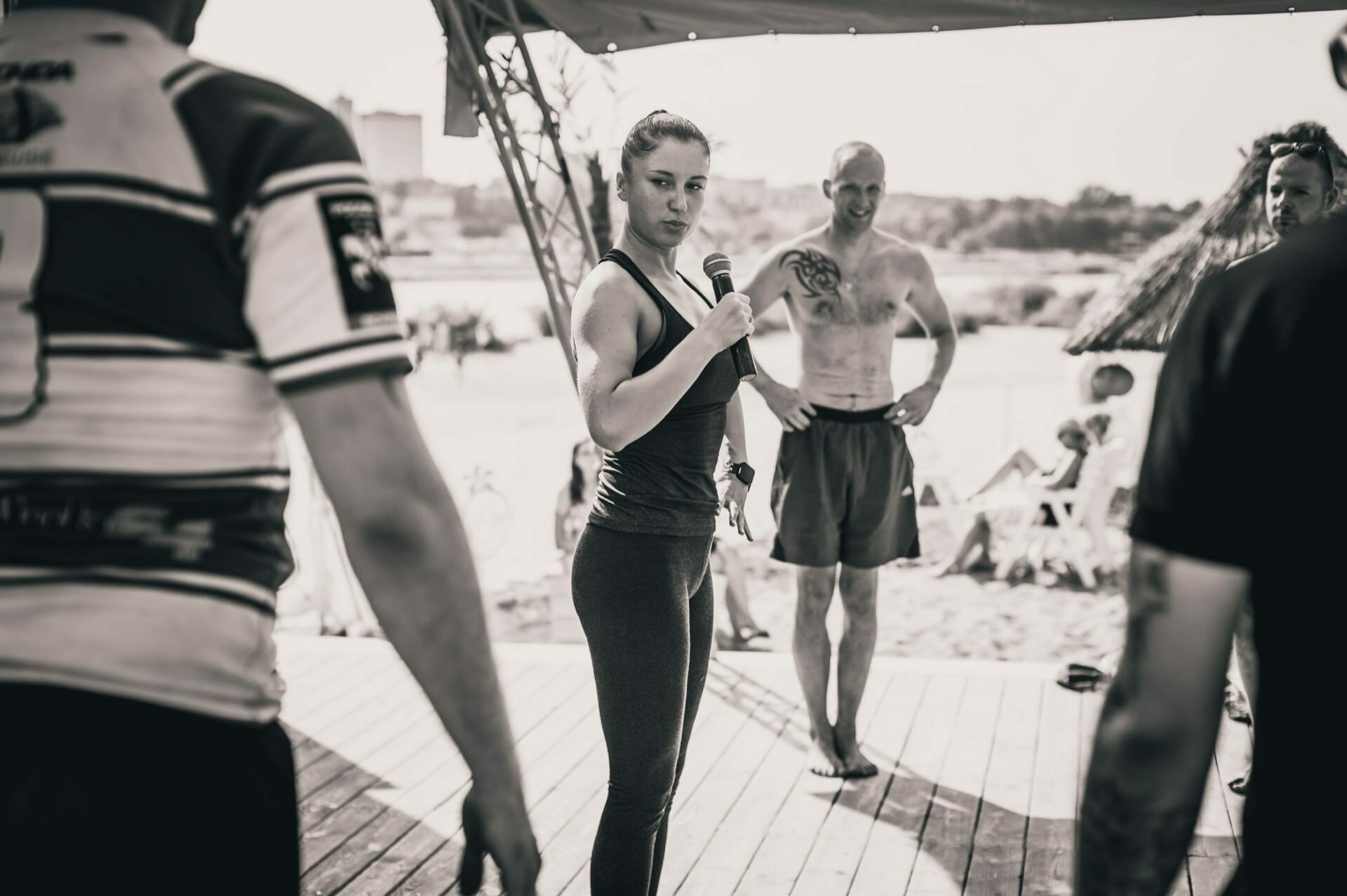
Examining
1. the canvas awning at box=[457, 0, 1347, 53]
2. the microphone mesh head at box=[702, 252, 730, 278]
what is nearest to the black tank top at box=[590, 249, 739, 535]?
the microphone mesh head at box=[702, 252, 730, 278]

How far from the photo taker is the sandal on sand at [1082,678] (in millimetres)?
4811

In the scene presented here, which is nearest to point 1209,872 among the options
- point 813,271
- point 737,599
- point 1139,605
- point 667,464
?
point 667,464

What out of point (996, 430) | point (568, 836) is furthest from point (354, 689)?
point (996, 430)

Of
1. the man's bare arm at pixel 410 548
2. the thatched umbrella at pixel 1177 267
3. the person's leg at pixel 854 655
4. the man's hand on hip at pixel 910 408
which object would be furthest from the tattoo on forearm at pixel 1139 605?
the thatched umbrella at pixel 1177 267

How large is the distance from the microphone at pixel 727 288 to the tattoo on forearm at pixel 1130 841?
1.66 m

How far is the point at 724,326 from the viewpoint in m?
2.33

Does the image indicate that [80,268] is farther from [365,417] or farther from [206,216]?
[365,417]

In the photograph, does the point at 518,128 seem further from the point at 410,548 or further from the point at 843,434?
the point at 410,548

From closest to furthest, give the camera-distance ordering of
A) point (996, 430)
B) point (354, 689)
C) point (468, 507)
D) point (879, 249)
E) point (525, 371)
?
point (879, 249), point (354, 689), point (468, 507), point (996, 430), point (525, 371)

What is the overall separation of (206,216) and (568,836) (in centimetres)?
278

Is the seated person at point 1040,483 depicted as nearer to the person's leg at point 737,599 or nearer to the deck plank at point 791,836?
the person's leg at point 737,599

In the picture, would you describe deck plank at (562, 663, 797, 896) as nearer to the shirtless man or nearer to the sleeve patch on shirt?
the shirtless man

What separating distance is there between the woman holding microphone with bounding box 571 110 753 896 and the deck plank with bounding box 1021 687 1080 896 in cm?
105

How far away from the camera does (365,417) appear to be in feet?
3.46
